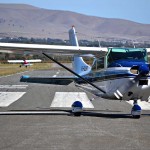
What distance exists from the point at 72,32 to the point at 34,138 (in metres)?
9.51

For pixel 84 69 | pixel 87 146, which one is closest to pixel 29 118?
pixel 87 146

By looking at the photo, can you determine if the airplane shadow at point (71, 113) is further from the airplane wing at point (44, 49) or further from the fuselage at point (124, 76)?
the airplane wing at point (44, 49)

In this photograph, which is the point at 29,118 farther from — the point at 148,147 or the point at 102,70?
the point at 148,147

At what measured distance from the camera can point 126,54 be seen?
1221cm

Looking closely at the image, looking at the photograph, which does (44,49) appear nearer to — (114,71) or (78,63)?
(114,71)

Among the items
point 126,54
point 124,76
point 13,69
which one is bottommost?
point 13,69

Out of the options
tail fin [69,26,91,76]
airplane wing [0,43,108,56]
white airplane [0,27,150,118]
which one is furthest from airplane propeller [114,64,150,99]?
tail fin [69,26,91,76]

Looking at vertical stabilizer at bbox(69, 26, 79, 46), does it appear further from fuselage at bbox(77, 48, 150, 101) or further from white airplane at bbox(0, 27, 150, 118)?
fuselage at bbox(77, 48, 150, 101)

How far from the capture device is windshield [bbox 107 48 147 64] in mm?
12180

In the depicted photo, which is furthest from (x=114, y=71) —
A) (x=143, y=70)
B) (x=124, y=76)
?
(x=143, y=70)

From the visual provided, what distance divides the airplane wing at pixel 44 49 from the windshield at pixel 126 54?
42 cm

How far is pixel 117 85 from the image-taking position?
11.7 metres

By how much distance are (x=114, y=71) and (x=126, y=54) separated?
0.73 m

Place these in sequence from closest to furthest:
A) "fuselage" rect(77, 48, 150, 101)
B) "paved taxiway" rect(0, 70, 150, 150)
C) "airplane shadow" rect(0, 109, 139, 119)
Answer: "paved taxiway" rect(0, 70, 150, 150) < "fuselage" rect(77, 48, 150, 101) < "airplane shadow" rect(0, 109, 139, 119)
